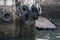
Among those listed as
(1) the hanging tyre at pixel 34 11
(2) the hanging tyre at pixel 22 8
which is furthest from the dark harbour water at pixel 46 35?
(2) the hanging tyre at pixel 22 8

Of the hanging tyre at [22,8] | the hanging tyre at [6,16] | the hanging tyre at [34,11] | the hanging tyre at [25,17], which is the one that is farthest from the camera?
the hanging tyre at [34,11]

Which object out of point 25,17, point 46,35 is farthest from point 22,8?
point 46,35

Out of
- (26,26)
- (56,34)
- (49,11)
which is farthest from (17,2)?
(49,11)

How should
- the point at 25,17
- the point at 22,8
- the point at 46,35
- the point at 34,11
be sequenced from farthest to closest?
the point at 46,35 → the point at 34,11 → the point at 22,8 → the point at 25,17

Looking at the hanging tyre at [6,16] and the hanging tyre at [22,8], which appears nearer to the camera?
the hanging tyre at [6,16]

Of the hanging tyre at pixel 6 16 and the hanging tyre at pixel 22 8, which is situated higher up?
the hanging tyre at pixel 22 8

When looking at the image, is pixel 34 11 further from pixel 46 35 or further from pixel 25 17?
pixel 46 35

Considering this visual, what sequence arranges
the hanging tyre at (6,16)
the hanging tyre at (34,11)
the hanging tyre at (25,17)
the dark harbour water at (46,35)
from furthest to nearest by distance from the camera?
the dark harbour water at (46,35)
the hanging tyre at (34,11)
the hanging tyre at (25,17)
the hanging tyre at (6,16)

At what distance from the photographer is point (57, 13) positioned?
23.6m

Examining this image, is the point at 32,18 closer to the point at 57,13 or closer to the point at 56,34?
the point at 56,34

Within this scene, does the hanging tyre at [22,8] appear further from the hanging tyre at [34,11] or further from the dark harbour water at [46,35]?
the dark harbour water at [46,35]

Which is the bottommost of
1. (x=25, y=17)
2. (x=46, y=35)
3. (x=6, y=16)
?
(x=46, y=35)

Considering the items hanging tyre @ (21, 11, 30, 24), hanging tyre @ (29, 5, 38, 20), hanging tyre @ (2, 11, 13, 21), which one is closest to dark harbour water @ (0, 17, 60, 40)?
hanging tyre @ (21, 11, 30, 24)

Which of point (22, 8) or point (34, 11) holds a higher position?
point (22, 8)
